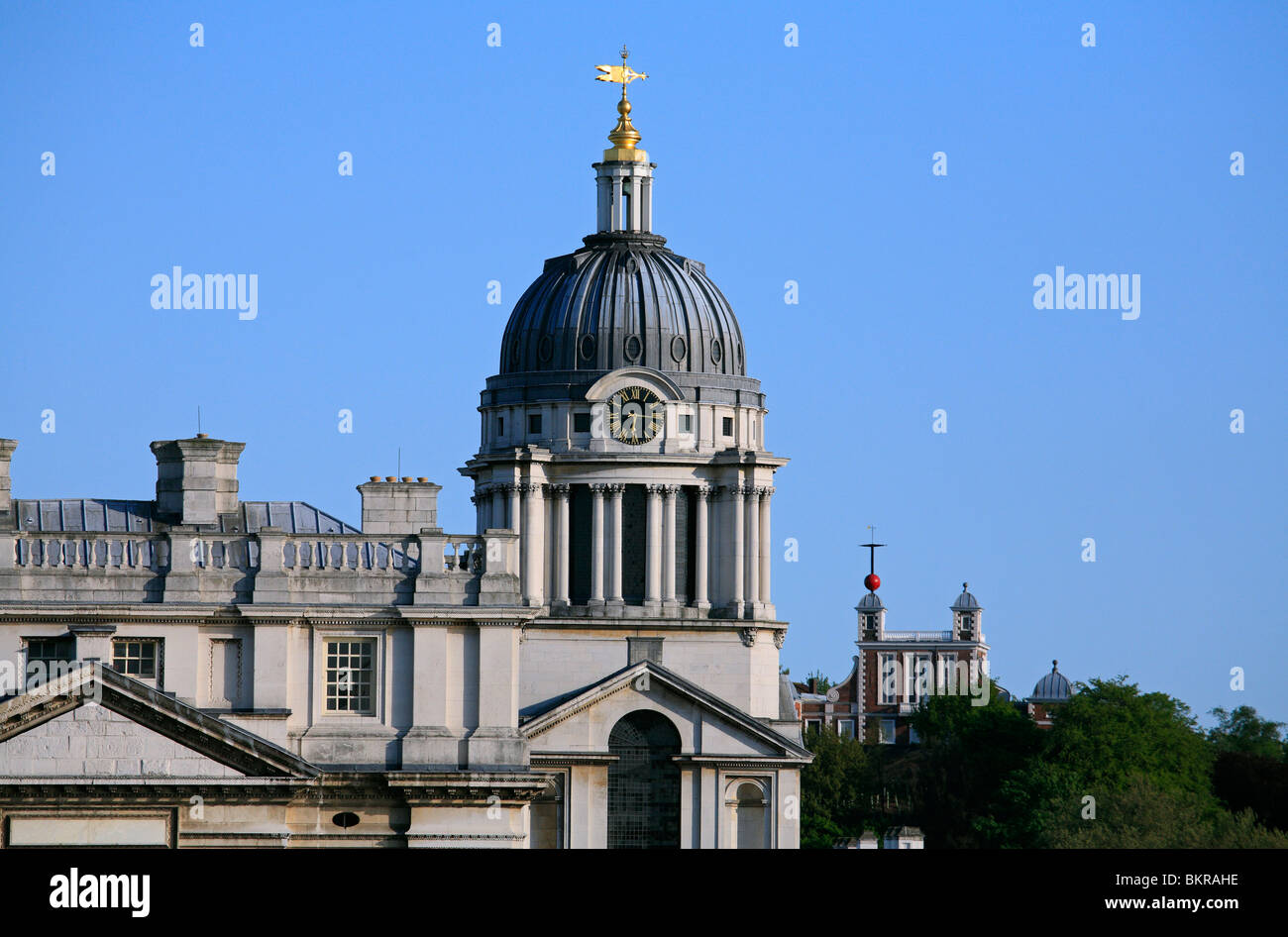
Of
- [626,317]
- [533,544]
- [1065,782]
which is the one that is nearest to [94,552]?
[533,544]

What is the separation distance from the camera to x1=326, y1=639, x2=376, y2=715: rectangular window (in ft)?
233

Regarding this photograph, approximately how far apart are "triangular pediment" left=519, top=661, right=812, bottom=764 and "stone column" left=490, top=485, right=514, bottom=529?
982cm

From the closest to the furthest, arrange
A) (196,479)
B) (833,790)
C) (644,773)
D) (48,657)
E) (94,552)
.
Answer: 1. (48,657)
2. (94,552)
3. (196,479)
4. (644,773)
5. (833,790)

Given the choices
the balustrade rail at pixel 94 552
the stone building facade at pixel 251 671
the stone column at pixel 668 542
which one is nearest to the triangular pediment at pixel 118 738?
the stone building facade at pixel 251 671

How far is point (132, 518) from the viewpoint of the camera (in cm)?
7456

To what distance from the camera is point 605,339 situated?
4528 inches

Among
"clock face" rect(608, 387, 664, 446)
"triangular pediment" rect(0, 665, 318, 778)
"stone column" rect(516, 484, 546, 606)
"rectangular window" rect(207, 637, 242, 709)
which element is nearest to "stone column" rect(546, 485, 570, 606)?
"stone column" rect(516, 484, 546, 606)

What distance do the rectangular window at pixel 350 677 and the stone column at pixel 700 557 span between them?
137ft

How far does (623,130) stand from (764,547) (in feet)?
57.6

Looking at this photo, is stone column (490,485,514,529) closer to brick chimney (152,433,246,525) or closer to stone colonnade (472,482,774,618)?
stone colonnade (472,482,774,618)

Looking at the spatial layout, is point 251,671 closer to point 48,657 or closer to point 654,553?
point 48,657

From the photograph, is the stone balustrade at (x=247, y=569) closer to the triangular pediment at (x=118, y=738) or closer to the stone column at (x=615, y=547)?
the triangular pediment at (x=118, y=738)

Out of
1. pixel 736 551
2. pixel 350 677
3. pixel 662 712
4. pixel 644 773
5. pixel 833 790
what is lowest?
pixel 644 773
